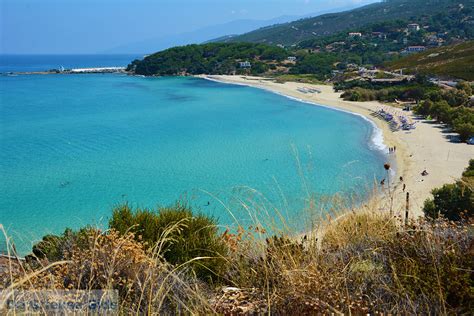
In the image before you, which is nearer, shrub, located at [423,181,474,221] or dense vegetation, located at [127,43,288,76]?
shrub, located at [423,181,474,221]

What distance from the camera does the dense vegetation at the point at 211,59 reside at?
290 ft

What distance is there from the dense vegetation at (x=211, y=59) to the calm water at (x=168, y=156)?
116 ft

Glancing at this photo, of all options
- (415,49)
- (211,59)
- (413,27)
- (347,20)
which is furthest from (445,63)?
(347,20)

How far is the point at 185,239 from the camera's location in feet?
13.7

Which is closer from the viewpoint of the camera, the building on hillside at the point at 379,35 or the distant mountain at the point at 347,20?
the building on hillside at the point at 379,35

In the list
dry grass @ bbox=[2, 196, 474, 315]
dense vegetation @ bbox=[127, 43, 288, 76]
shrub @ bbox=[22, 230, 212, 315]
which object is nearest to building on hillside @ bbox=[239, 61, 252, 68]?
dense vegetation @ bbox=[127, 43, 288, 76]

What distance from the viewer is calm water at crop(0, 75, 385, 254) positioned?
15711 mm

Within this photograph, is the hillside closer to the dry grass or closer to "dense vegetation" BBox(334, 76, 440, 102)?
"dense vegetation" BBox(334, 76, 440, 102)

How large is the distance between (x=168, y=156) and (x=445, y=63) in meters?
45.5

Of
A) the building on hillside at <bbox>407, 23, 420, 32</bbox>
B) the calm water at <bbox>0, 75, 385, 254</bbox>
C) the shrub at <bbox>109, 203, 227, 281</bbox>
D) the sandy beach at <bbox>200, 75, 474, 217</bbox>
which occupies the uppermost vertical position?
the building on hillside at <bbox>407, 23, 420, 32</bbox>

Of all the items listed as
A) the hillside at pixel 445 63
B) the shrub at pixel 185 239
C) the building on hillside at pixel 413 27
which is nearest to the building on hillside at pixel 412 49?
the building on hillside at pixel 413 27

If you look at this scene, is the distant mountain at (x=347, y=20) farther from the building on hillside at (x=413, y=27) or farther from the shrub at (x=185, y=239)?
the shrub at (x=185, y=239)

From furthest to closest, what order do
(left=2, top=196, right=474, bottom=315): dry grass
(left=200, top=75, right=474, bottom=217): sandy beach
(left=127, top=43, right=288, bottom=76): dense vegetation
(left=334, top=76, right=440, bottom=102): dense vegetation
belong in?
(left=127, top=43, right=288, bottom=76): dense vegetation → (left=334, top=76, right=440, bottom=102): dense vegetation → (left=200, top=75, right=474, bottom=217): sandy beach → (left=2, top=196, right=474, bottom=315): dry grass

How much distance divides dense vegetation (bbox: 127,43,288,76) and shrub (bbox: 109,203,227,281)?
79.6 metres
